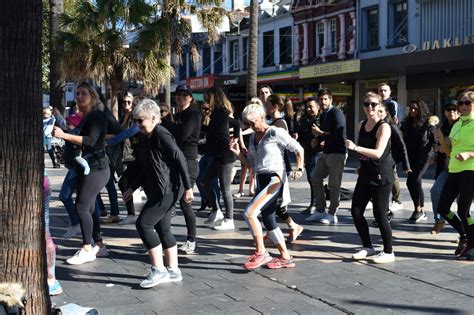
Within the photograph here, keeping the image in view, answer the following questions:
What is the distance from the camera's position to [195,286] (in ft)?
20.6

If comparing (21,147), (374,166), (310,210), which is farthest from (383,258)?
(21,147)

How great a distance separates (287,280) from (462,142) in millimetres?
2399

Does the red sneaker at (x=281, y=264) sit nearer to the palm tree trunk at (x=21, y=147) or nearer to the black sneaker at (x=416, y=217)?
the palm tree trunk at (x=21, y=147)

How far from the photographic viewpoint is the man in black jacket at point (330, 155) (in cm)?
948

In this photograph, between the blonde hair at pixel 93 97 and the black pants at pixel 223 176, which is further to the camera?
the black pants at pixel 223 176

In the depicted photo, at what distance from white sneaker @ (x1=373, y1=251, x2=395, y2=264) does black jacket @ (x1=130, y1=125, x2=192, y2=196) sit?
2.09 metres

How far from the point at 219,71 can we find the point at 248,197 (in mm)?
30127

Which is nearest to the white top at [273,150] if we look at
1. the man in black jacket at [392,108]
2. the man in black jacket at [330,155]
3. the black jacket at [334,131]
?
the man in black jacket at [330,155]

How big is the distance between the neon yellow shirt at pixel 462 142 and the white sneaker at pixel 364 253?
3.90 ft

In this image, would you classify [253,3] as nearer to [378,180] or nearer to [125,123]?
[125,123]

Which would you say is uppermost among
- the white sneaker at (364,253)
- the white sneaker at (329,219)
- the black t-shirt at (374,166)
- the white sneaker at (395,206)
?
the black t-shirt at (374,166)

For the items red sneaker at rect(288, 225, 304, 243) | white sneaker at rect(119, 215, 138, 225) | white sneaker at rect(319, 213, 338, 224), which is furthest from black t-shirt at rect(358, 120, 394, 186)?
white sneaker at rect(119, 215, 138, 225)

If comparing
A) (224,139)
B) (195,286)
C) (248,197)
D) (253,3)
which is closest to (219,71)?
(253,3)

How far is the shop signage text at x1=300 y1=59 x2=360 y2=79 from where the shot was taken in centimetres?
2627
